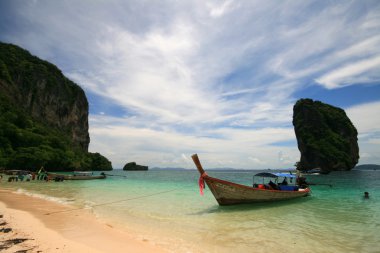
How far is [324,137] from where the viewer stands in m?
121

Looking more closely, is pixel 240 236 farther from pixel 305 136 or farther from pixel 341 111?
pixel 341 111

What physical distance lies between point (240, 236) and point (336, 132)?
442 ft

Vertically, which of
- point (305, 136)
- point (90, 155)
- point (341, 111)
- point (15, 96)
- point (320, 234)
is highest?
point (341, 111)

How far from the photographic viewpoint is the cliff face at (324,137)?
113938mm

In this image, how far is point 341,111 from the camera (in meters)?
138

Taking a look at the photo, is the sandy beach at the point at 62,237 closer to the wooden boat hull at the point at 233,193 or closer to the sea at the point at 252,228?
the sea at the point at 252,228

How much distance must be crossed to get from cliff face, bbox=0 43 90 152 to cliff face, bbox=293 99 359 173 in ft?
350

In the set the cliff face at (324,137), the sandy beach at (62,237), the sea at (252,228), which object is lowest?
the sea at (252,228)

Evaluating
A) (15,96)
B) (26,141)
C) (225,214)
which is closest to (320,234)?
(225,214)

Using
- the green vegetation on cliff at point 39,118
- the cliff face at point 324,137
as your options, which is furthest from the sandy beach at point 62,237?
the cliff face at point 324,137

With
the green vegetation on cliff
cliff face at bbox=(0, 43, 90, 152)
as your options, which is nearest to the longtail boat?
the green vegetation on cliff

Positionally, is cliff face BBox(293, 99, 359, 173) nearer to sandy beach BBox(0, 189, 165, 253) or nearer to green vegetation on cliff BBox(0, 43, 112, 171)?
green vegetation on cliff BBox(0, 43, 112, 171)

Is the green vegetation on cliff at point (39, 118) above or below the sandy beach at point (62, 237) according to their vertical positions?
above

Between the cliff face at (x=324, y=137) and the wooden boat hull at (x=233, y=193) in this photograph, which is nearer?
the wooden boat hull at (x=233, y=193)
